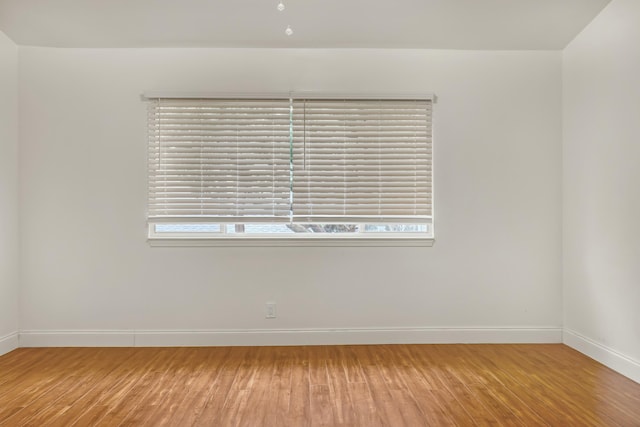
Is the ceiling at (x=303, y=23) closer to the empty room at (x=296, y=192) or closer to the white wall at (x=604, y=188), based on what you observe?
the empty room at (x=296, y=192)

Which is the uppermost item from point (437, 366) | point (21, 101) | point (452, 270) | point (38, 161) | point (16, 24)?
point (16, 24)

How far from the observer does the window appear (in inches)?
144

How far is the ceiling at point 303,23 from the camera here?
310 cm

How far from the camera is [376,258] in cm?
369

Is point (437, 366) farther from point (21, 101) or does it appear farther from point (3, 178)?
point (21, 101)

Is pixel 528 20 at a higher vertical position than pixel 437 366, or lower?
higher

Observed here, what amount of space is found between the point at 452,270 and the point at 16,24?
13.6ft

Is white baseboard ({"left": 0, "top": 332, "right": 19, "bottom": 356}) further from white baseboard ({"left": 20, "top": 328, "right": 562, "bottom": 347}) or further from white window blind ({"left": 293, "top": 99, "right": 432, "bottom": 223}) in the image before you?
white window blind ({"left": 293, "top": 99, "right": 432, "bottom": 223})

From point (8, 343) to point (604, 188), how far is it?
5001 mm

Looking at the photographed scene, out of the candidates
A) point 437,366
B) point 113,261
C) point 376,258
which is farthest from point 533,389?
point 113,261

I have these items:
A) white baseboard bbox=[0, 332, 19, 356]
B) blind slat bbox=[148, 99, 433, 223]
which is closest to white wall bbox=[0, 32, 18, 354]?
white baseboard bbox=[0, 332, 19, 356]

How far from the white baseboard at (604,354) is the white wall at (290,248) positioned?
18cm

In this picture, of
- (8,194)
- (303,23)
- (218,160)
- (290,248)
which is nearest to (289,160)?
(218,160)

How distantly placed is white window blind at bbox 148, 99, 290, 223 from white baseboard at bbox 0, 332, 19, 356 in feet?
5.04
